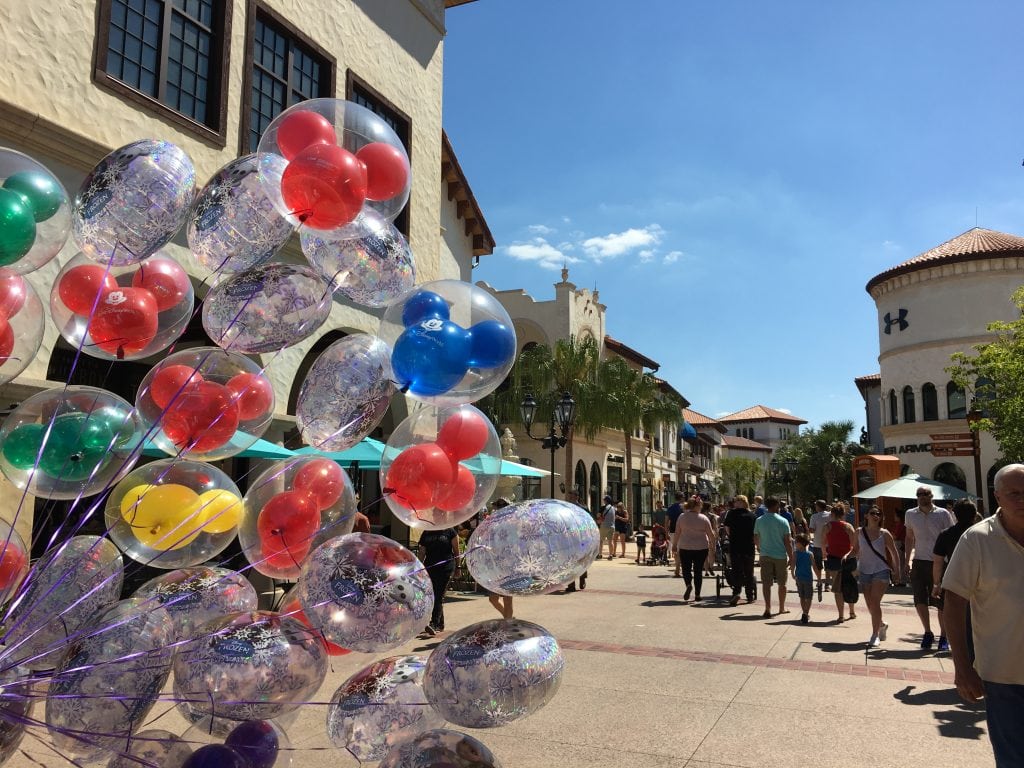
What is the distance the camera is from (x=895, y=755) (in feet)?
16.4

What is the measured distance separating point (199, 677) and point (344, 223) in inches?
76.7

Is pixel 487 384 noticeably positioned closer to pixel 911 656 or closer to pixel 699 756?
pixel 699 756

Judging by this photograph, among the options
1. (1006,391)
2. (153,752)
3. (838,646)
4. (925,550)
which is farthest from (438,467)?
(1006,391)

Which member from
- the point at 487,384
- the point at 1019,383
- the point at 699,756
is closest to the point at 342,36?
the point at 487,384

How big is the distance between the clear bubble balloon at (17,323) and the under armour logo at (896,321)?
47.1m

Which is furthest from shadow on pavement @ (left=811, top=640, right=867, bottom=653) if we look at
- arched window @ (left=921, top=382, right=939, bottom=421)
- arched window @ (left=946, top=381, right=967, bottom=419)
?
arched window @ (left=921, top=382, right=939, bottom=421)

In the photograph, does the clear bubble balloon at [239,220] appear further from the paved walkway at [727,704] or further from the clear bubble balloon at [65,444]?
the paved walkway at [727,704]

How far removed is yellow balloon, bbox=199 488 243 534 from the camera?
3.46m

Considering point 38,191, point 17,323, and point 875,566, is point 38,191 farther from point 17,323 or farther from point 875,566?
point 875,566

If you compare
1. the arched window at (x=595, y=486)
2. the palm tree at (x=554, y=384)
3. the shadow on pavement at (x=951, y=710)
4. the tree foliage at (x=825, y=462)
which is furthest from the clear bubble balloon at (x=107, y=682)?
the tree foliage at (x=825, y=462)

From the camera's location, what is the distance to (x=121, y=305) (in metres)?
3.45

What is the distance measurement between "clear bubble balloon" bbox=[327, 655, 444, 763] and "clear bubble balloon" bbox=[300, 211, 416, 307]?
67.7 inches

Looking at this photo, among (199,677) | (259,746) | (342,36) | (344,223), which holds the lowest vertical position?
(259,746)

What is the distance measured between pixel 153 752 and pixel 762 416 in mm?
103836
